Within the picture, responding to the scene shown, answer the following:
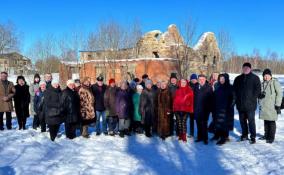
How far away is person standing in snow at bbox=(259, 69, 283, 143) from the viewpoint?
7.36m

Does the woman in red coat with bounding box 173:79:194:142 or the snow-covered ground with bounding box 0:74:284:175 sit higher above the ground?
the woman in red coat with bounding box 173:79:194:142

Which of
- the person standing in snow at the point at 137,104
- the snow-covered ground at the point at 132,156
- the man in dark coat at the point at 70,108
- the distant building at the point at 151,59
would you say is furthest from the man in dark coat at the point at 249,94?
the distant building at the point at 151,59

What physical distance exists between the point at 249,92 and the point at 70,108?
4.68 m

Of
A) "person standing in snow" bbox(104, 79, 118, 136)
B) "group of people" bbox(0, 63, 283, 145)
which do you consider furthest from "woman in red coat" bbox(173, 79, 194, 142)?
"person standing in snow" bbox(104, 79, 118, 136)

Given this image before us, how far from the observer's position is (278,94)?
734cm

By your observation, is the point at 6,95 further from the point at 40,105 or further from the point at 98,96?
the point at 98,96

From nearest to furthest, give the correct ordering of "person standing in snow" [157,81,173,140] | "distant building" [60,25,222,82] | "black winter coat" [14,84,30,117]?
"person standing in snow" [157,81,173,140] → "black winter coat" [14,84,30,117] → "distant building" [60,25,222,82]

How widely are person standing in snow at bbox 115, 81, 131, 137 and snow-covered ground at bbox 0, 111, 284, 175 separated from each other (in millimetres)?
552

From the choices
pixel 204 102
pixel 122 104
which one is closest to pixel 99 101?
pixel 122 104

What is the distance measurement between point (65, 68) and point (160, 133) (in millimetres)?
25973

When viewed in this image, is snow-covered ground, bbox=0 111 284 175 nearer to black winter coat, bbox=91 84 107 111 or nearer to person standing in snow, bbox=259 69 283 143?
person standing in snow, bbox=259 69 283 143

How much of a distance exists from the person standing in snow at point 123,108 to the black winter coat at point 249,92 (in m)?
3.17

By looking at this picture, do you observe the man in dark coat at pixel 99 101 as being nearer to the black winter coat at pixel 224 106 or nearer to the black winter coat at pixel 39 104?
the black winter coat at pixel 39 104

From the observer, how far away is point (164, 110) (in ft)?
27.8
